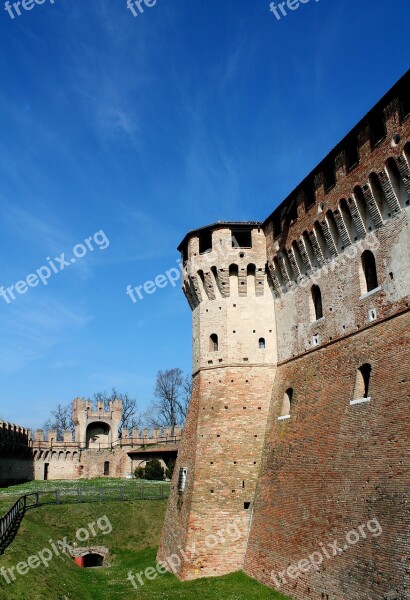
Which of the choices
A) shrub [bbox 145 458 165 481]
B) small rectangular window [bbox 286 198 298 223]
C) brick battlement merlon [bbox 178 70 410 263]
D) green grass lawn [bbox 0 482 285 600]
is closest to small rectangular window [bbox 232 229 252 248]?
brick battlement merlon [bbox 178 70 410 263]

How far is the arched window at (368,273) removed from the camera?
55.6 ft

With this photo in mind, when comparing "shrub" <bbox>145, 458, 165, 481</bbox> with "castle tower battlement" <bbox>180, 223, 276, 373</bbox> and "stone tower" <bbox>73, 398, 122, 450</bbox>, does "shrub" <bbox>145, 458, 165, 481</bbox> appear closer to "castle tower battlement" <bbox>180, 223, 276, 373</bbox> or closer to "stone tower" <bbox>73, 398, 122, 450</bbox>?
"stone tower" <bbox>73, 398, 122, 450</bbox>

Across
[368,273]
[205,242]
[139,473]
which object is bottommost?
[139,473]

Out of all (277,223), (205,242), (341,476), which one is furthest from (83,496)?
(277,223)

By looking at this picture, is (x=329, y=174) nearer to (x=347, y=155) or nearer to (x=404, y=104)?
(x=347, y=155)

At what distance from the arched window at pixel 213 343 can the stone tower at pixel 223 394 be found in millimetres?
Result: 46

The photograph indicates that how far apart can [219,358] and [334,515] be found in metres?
9.10

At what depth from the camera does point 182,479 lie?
22.1 m

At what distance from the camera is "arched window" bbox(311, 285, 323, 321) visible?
65.5 ft

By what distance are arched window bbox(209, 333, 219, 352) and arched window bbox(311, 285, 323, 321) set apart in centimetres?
507

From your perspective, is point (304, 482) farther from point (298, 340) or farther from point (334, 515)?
point (298, 340)

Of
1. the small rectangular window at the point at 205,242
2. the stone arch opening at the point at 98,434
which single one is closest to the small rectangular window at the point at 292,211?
the small rectangular window at the point at 205,242

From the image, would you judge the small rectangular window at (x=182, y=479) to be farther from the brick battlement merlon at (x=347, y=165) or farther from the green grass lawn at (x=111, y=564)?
the brick battlement merlon at (x=347, y=165)

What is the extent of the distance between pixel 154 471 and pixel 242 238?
85.3ft
